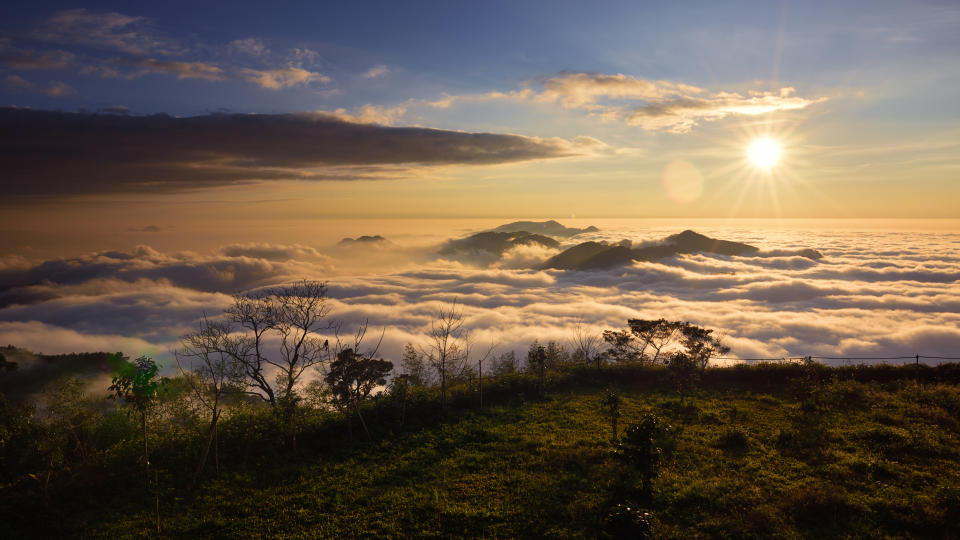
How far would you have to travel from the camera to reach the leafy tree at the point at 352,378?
31.8 m

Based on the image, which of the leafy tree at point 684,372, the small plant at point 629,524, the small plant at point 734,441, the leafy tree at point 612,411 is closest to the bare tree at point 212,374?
the small plant at point 629,524

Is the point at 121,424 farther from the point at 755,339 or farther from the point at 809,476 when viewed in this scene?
the point at 755,339

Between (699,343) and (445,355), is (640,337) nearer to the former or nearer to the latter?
(699,343)

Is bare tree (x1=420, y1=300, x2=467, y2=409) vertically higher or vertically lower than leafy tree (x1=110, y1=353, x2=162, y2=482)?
lower

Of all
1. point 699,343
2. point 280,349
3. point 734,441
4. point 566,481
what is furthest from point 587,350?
point 280,349

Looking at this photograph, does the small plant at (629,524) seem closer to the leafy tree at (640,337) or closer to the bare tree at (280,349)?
the bare tree at (280,349)

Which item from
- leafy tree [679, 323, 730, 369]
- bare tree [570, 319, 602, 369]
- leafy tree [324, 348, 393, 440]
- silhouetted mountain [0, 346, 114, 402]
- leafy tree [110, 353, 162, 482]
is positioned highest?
leafy tree [110, 353, 162, 482]

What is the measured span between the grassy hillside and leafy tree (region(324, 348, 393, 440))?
7.39 feet

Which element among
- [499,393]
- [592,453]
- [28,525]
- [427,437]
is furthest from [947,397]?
[28,525]

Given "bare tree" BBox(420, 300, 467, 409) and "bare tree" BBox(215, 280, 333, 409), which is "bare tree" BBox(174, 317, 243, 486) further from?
"bare tree" BBox(420, 300, 467, 409)

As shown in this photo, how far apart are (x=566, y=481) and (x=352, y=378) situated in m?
20.7

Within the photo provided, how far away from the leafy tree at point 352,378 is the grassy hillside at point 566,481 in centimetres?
225

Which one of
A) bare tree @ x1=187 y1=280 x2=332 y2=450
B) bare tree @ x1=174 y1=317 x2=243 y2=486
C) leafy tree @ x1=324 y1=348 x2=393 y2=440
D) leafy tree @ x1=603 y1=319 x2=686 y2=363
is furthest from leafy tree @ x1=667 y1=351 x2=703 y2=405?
bare tree @ x1=174 y1=317 x2=243 y2=486

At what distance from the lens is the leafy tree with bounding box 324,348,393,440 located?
31.8 meters
